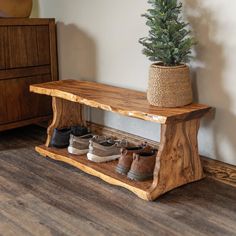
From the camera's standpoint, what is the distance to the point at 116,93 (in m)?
2.16

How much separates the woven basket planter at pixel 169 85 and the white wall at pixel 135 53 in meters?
0.17

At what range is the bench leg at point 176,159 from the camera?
5.75 ft

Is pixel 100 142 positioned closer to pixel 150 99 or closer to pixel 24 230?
pixel 150 99

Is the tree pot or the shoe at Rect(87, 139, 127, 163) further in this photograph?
the tree pot

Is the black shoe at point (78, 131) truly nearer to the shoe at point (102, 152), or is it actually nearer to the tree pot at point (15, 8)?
the shoe at point (102, 152)

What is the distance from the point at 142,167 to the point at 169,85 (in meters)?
0.42

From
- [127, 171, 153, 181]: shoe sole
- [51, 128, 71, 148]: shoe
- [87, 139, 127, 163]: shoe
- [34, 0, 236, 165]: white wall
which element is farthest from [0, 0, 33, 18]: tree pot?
[127, 171, 153, 181]: shoe sole

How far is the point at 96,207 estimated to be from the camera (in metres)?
1.69

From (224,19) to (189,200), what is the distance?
88cm

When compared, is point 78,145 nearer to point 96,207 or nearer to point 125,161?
point 125,161

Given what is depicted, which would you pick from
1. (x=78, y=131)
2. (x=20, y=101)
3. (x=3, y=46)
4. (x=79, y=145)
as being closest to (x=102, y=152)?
(x=79, y=145)

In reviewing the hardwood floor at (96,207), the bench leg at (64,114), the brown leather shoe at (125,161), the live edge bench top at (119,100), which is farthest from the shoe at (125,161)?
the bench leg at (64,114)

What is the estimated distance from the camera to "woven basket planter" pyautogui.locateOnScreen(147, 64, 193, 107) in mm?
1792

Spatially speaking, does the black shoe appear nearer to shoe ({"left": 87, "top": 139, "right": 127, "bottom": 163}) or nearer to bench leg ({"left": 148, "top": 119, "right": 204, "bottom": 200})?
shoe ({"left": 87, "top": 139, "right": 127, "bottom": 163})
